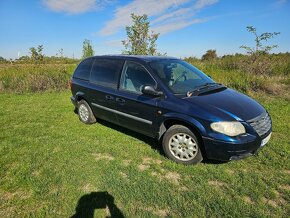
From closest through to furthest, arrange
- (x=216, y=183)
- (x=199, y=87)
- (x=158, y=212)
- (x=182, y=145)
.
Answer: (x=158, y=212)
(x=216, y=183)
(x=182, y=145)
(x=199, y=87)

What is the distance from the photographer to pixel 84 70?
6.69 m

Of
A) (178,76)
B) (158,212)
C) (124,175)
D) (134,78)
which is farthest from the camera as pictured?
(134,78)

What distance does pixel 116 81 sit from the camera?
553cm

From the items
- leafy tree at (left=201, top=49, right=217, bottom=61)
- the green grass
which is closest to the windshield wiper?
the green grass

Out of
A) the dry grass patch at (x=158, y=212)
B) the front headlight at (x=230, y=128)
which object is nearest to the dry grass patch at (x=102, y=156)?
the dry grass patch at (x=158, y=212)

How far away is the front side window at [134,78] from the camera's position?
196 inches

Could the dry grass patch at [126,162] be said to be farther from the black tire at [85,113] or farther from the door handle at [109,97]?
the black tire at [85,113]

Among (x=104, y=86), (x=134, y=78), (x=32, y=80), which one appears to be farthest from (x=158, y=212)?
(x=32, y=80)

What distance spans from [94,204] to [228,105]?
2561mm

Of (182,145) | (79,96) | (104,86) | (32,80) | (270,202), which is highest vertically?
(104,86)

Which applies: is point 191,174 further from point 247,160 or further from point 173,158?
point 247,160

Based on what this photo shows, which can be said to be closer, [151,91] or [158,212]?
[158,212]

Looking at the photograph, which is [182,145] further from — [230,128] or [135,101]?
[135,101]

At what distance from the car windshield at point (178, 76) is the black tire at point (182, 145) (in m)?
0.72
